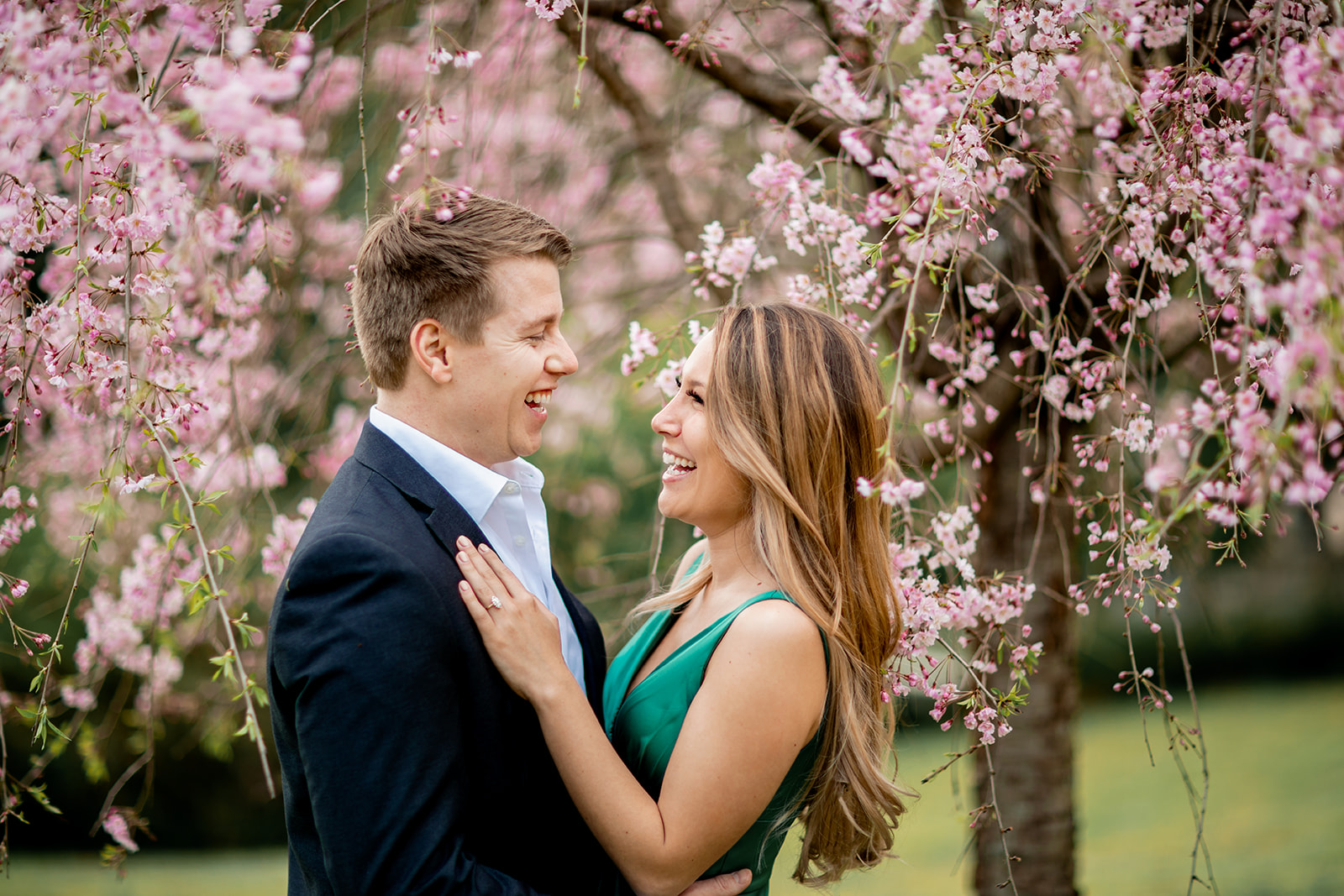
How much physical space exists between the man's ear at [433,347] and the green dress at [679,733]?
792mm

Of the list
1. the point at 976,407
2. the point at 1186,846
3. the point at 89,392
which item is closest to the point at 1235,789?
the point at 1186,846

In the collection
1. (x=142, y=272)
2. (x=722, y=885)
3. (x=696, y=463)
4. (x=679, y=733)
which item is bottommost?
(x=722, y=885)

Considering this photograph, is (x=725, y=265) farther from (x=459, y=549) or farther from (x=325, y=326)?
(x=325, y=326)

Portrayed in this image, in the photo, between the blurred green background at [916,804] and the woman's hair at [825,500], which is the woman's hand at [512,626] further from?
the blurred green background at [916,804]

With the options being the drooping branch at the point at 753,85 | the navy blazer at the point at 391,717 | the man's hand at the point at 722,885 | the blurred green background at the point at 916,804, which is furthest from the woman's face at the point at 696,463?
the blurred green background at the point at 916,804

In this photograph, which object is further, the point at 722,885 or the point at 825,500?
the point at 825,500

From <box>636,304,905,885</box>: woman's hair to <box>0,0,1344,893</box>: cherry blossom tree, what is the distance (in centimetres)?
21

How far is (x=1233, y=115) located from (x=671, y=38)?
5.63 ft

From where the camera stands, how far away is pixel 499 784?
5.96 feet

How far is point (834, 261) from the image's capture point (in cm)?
246

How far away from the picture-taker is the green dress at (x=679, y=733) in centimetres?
206

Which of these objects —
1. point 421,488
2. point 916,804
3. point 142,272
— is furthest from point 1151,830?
point 142,272

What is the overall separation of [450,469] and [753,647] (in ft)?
2.37

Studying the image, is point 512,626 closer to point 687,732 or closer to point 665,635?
point 687,732
